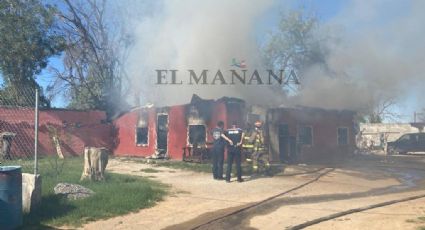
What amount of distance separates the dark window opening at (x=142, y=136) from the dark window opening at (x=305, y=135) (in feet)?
22.5

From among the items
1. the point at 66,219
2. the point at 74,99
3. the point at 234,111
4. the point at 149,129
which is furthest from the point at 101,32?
the point at 66,219

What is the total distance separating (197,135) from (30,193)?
1147 cm

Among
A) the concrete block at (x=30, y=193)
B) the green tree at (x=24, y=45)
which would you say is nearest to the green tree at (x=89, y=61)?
the green tree at (x=24, y=45)

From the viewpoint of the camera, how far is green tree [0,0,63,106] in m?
21.5

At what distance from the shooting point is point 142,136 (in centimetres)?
2117

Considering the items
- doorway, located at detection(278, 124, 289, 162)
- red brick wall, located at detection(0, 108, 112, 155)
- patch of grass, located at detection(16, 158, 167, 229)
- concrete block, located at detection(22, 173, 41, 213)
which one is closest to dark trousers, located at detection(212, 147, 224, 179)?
patch of grass, located at detection(16, 158, 167, 229)

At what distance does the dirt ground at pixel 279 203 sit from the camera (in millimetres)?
6840

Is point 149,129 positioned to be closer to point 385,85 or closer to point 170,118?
point 170,118

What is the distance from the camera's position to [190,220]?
718 cm

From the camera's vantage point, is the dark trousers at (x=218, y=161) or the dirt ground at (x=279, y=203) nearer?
the dirt ground at (x=279, y=203)

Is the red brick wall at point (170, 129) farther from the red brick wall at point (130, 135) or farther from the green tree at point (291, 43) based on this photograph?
the green tree at point (291, 43)

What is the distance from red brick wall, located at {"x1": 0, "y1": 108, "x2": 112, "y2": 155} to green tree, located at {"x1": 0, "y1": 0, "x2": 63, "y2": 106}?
1063mm

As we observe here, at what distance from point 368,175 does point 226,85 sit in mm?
9154

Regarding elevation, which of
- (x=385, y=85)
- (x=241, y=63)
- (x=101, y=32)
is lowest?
(x=385, y=85)
